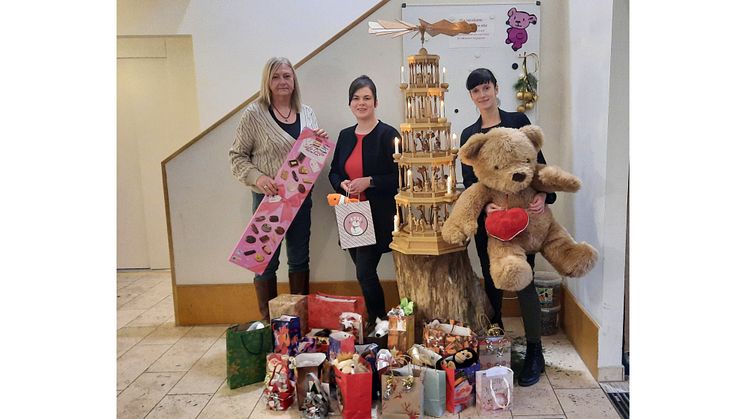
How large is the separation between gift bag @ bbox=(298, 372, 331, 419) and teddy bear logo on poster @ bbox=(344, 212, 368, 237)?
0.87m

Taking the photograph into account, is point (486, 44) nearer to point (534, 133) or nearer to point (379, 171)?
point (534, 133)

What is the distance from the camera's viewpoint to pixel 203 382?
2.70m

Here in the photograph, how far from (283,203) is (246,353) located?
869mm

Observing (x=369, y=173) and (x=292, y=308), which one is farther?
(x=369, y=173)

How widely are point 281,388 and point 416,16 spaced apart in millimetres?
2080

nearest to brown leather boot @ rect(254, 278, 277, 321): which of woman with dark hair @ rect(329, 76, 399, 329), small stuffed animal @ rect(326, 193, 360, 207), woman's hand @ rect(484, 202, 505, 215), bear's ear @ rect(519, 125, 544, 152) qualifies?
woman with dark hair @ rect(329, 76, 399, 329)

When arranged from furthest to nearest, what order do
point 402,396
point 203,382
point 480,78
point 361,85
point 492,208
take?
point 361,85
point 480,78
point 203,382
point 492,208
point 402,396

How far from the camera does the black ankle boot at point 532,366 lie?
101 inches

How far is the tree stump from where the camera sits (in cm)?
272

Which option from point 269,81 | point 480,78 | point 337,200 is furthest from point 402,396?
point 269,81

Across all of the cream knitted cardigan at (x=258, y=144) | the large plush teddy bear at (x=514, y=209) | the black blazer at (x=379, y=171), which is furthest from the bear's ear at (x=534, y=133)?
the cream knitted cardigan at (x=258, y=144)

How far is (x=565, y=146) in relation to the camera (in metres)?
3.09

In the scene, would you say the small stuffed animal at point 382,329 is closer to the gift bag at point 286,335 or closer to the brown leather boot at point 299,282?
the gift bag at point 286,335
